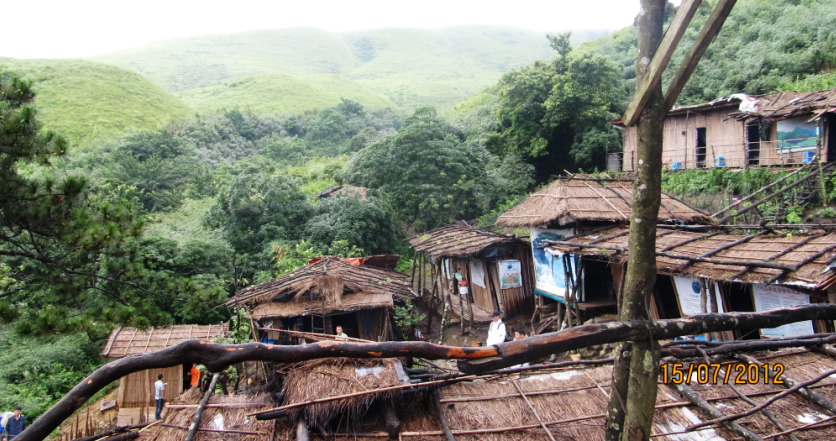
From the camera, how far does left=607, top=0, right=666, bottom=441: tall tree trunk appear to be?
270cm

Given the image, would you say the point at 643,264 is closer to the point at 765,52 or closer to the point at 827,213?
the point at 827,213

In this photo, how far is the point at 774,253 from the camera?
6.48 meters

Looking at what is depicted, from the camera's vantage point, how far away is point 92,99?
41.9 m

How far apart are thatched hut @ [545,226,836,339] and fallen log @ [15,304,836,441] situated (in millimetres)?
3444

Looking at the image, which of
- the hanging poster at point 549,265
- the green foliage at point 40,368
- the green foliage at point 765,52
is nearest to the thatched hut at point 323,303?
the hanging poster at point 549,265

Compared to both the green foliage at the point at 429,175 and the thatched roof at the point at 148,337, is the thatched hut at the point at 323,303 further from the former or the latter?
the green foliage at the point at 429,175

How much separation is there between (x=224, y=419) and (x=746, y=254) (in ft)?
25.5

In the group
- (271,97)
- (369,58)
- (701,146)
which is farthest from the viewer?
(369,58)

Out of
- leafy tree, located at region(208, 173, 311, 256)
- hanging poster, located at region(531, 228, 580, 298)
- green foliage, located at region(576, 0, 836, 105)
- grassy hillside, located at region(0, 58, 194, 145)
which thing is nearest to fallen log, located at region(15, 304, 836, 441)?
hanging poster, located at region(531, 228, 580, 298)

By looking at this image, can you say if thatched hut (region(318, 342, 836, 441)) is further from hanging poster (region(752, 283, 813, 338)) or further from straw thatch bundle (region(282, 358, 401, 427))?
hanging poster (region(752, 283, 813, 338))

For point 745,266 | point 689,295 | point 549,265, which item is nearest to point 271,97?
point 549,265

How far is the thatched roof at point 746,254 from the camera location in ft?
18.6
